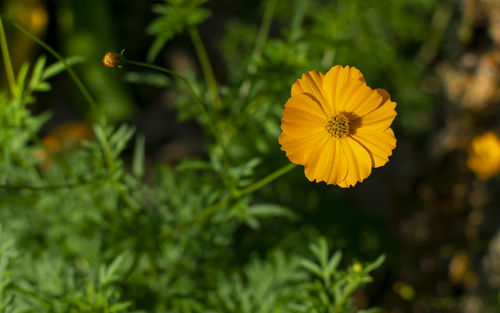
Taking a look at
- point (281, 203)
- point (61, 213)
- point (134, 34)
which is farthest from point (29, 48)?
point (281, 203)

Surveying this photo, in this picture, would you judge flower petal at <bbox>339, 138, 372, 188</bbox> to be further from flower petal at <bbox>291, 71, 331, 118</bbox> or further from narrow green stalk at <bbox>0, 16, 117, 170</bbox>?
narrow green stalk at <bbox>0, 16, 117, 170</bbox>

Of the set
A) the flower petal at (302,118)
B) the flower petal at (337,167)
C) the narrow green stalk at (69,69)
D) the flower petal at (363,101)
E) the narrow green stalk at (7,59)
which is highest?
the narrow green stalk at (7,59)

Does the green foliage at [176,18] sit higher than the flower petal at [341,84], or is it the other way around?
the green foliage at [176,18]

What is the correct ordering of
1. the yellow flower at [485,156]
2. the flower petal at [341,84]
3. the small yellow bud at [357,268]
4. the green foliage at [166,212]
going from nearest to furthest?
1. the flower petal at [341,84]
2. the small yellow bud at [357,268]
3. the green foliage at [166,212]
4. the yellow flower at [485,156]

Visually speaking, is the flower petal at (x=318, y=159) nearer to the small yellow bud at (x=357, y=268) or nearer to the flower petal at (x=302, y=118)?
the flower petal at (x=302, y=118)

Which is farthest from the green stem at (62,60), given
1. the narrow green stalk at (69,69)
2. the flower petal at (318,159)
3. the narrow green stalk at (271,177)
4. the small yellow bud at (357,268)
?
the small yellow bud at (357,268)

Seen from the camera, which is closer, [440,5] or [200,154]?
[440,5]

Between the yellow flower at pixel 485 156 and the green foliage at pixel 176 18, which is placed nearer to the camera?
the green foliage at pixel 176 18

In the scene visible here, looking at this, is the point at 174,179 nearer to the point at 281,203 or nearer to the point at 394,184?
the point at 281,203

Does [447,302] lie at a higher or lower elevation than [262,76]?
lower
